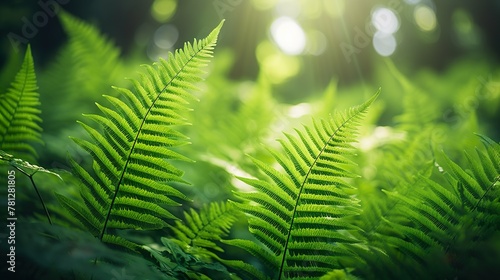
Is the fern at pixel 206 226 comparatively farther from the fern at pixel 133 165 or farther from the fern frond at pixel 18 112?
the fern frond at pixel 18 112

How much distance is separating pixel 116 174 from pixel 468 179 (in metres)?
0.71

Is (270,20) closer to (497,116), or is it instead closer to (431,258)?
(497,116)

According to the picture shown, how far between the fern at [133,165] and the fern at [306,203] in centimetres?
18

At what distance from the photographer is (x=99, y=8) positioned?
355 cm

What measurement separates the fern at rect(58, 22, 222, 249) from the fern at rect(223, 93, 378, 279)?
18 centimetres

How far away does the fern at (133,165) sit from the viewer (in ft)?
2.45

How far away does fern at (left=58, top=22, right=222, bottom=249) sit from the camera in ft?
2.45

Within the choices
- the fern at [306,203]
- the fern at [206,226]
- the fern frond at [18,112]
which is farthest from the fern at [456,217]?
the fern frond at [18,112]

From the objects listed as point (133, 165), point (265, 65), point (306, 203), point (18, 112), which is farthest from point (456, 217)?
point (265, 65)

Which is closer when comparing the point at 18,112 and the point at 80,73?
the point at 18,112

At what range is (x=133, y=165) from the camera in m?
0.75

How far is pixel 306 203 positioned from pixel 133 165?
362 millimetres

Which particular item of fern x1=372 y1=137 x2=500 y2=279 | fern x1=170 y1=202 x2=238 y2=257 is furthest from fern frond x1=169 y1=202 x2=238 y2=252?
fern x1=372 y1=137 x2=500 y2=279

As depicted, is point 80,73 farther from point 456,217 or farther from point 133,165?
point 456,217
